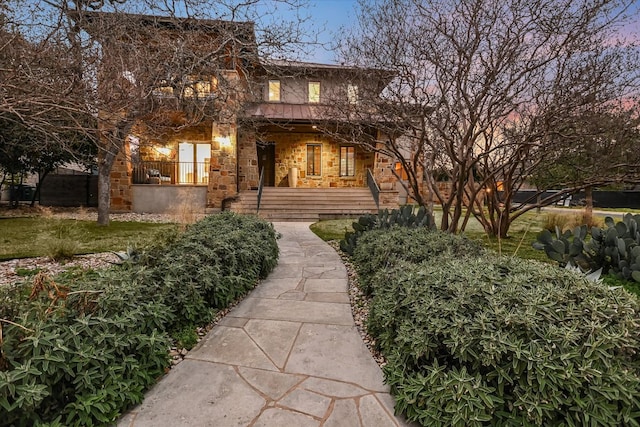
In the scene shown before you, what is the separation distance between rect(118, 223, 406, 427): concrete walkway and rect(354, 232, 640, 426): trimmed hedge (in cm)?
30

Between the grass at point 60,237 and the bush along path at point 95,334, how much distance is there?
54.6 inches

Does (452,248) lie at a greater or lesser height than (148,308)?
greater

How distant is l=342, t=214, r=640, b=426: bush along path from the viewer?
164 cm

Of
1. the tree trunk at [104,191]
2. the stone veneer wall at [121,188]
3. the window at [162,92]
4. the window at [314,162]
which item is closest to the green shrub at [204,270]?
the window at [162,92]

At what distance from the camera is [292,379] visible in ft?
7.33

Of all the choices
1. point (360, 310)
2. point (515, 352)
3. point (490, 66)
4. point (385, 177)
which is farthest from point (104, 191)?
point (515, 352)

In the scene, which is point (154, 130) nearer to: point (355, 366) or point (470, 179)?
point (355, 366)

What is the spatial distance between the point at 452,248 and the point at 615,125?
492 cm

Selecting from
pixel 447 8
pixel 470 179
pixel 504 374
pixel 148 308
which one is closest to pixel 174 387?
pixel 148 308

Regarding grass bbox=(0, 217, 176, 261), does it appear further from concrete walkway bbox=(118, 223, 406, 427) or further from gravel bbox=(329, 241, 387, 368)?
gravel bbox=(329, 241, 387, 368)

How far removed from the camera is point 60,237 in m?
5.86

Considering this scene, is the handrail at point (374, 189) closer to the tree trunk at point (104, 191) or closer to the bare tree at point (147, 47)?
the bare tree at point (147, 47)

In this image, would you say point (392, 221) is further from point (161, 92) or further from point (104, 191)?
point (104, 191)

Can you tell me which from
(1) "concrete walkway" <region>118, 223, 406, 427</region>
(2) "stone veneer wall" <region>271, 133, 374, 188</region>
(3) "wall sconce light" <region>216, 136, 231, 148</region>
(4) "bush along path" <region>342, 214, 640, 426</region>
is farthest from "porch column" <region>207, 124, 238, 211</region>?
(4) "bush along path" <region>342, 214, 640, 426</region>
